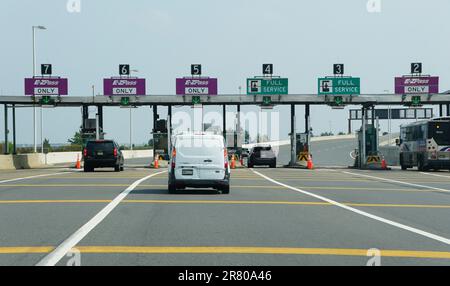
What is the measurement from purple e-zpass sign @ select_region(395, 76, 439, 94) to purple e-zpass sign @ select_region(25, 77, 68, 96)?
2345 cm

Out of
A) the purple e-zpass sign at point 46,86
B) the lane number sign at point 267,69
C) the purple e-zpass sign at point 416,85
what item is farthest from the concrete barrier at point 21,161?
the purple e-zpass sign at point 416,85

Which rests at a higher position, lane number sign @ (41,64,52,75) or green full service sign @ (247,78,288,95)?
lane number sign @ (41,64,52,75)

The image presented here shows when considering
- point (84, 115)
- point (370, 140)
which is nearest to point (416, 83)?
point (370, 140)

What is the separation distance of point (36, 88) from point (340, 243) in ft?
145

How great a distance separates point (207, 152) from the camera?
68.5ft

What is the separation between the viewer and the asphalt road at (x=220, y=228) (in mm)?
9492

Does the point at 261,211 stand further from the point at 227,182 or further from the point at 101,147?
the point at 101,147

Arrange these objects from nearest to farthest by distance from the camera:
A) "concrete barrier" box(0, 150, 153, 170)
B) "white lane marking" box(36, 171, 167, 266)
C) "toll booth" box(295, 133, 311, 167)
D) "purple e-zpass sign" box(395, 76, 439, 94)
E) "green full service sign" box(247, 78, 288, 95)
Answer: "white lane marking" box(36, 171, 167, 266)
"concrete barrier" box(0, 150, 153, 170)
"purple e-zpass sign" box(395, 76, 439, 94)
"green full service sign" box(247, 78, 288, 95)
"toll booth" box(295, 133, 311, 167)

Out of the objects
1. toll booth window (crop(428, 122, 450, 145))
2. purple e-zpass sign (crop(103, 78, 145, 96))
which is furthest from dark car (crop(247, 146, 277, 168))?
toll booth window (crop(428, 122, 450, 145))

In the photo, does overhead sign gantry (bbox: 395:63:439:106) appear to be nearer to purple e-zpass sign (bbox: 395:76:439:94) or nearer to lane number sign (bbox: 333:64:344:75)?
purple e-zpass sign (bbox: 395:76:439:94)

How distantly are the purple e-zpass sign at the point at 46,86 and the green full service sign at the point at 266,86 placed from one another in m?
13.2

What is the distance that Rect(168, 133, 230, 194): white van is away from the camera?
2067 centimetres

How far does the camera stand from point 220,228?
12602mm

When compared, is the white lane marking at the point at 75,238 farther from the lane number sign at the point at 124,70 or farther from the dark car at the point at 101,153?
the lane number sign at the point at 124,70
